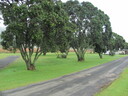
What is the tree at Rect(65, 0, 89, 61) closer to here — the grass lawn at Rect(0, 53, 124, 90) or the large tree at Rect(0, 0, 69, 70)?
the grass lawn at Rect(0, 53, 124, 90)

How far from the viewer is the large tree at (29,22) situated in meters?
18.5

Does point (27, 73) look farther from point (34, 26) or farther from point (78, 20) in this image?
point (78, 20)

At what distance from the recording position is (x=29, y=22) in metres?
19.5

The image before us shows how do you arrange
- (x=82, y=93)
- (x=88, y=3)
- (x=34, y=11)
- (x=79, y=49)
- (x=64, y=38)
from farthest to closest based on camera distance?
1. (x=79, y=49)
2. (x=88, y=3)
3. (x=64, y=38)
4. (x=34, y=11)
5. (x=82, y=93)

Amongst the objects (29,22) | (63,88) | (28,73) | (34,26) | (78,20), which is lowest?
(63,88)

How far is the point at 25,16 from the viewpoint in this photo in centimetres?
1842

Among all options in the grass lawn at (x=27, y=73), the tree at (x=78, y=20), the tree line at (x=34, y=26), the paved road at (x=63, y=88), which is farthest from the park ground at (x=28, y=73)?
the tree at (x=78, y=20)

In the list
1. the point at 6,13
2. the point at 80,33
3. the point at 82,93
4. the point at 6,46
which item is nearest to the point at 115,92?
the point at 82,93

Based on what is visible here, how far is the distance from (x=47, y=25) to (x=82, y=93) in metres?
→ 11.5

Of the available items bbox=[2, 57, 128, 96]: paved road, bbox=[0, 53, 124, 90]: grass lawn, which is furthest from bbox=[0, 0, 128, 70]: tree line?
bbox=[2, 57, 128, 96]: paved road

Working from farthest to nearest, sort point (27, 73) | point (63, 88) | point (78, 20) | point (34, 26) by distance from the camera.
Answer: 1. point (78, 20)
2. point (27, 73)
3. point (34, 26)
4. point (63, 88)

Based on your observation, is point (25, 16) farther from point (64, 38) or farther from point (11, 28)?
point (64, 38)

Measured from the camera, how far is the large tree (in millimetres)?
18531

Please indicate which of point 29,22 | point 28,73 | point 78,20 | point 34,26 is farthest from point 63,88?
point 78,20
